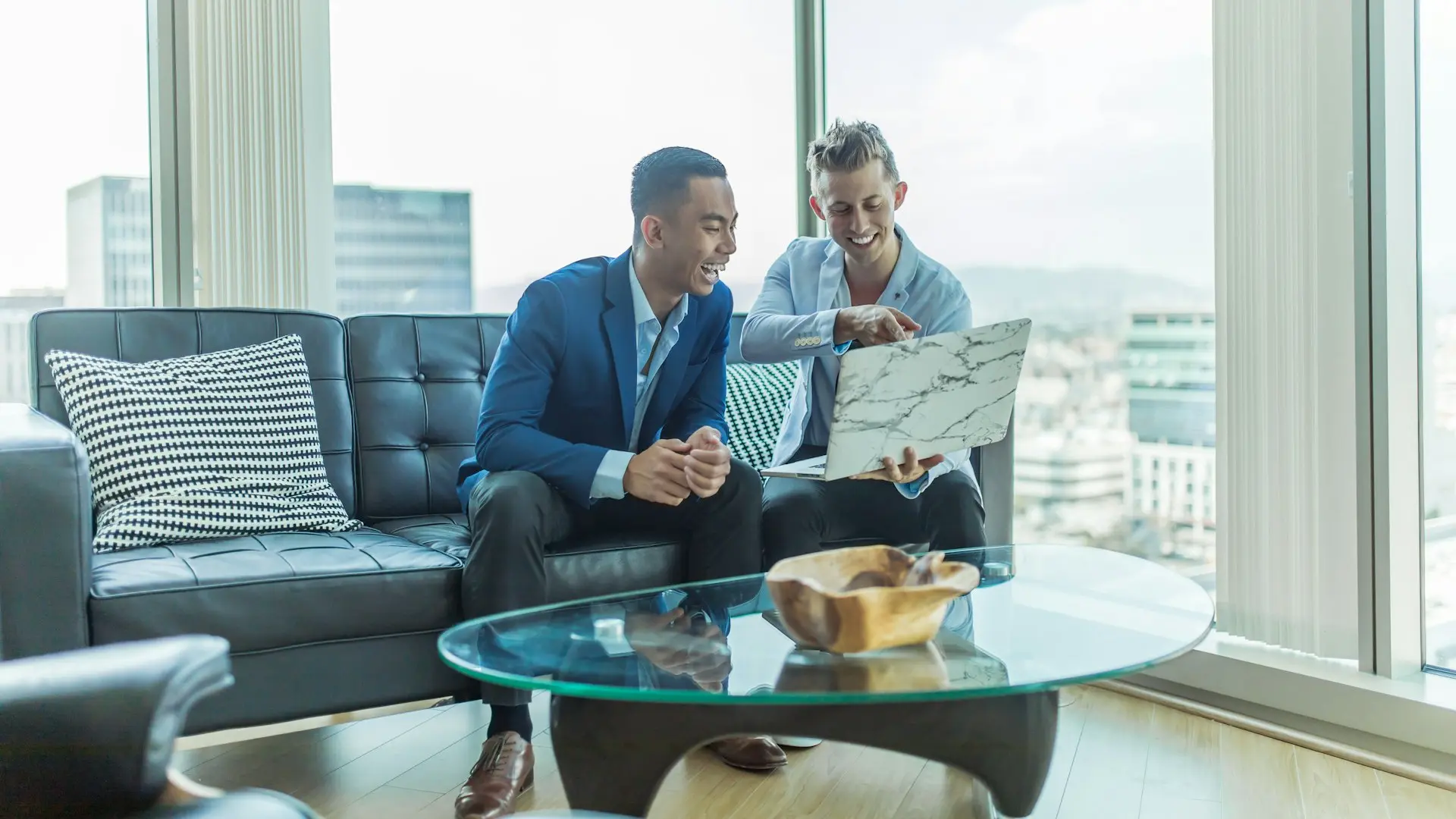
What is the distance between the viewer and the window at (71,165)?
2.59 m

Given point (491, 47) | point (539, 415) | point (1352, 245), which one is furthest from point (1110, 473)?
point (491, 47)

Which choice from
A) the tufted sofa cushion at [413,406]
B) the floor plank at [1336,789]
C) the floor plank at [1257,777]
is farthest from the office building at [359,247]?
the floor plank at [1336,789]

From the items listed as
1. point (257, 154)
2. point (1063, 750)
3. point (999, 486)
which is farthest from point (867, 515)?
point (257, 154)

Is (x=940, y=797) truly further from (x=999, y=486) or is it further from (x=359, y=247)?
(x=359, y=247)

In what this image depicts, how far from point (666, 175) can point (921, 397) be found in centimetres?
72

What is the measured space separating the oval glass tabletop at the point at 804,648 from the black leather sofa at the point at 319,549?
1.48 ft

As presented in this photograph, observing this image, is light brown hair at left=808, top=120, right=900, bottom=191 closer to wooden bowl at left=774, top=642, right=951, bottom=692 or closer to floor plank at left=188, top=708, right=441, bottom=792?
wooden bowl at left=774, top=642, right=951, bottom=692

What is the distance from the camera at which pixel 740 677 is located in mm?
1147

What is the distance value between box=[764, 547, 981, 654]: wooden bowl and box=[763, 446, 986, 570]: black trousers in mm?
826

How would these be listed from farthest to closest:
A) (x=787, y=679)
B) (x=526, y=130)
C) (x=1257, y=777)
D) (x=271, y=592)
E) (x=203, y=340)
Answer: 1. (x=526, y=130)
2. (x=203, y=340)
3. (x=1257, y=777)
4. (x=271, y=592)
5. (x=787, y=679)

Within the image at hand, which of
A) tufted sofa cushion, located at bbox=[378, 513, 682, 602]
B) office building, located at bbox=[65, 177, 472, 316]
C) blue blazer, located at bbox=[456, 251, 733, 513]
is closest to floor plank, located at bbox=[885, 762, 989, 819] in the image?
tufted sofa cushion, located at bbox=[378, 513, 682, 602]

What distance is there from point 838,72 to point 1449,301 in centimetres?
198

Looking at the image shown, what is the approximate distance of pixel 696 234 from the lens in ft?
6.93

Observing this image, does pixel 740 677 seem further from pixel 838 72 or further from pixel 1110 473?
pixel 838 72
